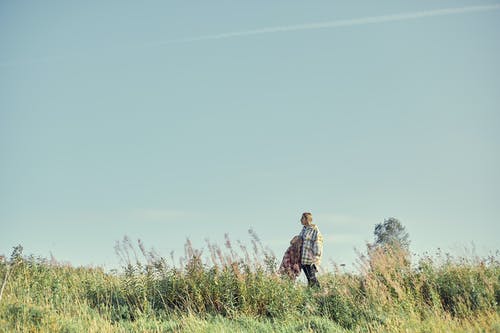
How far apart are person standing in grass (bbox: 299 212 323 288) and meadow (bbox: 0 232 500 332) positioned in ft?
1.15

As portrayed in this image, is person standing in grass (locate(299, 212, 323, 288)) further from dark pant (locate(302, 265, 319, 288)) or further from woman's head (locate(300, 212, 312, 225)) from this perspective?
woman's head (locate(300, 212, 312, 225))

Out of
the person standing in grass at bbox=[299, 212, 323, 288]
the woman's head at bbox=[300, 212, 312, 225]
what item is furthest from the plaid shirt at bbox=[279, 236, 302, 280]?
the woman's head at bbox=[300, 212, 312, 225]

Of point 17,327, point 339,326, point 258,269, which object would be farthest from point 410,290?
point 17,327

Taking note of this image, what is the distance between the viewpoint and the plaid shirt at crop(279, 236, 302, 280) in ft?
46.9

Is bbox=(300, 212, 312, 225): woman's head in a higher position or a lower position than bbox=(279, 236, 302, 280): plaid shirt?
higher

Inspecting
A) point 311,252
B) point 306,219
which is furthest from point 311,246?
point 306,219

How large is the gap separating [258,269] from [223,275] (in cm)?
82

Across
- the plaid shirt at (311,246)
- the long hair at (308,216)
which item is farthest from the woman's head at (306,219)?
the plaid shirt at (311,246)

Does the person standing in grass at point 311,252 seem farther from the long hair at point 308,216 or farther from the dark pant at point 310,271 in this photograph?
the long hair at point 308,216

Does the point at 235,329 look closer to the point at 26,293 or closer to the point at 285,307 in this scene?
the point at 285,307

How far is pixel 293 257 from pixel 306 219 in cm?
109

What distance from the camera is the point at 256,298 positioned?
1173cm

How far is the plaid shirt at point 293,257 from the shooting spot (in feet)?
46.9

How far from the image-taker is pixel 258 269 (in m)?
12.4
